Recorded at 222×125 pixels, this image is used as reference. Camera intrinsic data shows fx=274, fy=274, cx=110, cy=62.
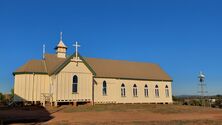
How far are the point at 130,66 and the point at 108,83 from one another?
669 cm

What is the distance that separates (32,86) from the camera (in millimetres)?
33500

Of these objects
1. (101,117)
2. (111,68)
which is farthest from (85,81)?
(101,117)

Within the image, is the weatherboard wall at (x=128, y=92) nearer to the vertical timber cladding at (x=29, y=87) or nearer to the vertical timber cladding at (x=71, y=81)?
the vertical timber cladding at (x=71, y=81)

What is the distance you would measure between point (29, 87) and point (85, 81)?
6839 millimetres

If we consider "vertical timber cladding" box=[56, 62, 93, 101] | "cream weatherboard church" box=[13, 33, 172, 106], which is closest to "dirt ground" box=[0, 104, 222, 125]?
"cream weatherboard church" box=[13, 33, 172, 106]

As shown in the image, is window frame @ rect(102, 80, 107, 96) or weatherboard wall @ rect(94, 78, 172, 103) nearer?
weatherboard wall @ rect(94, 78, 172, 103)

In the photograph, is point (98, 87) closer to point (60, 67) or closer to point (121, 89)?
point (121, 89)

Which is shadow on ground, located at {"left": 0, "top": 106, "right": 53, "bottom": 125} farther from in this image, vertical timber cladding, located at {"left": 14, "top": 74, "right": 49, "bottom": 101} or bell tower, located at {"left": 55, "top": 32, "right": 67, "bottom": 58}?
bell tower, located at {"left": 55, "top": 32, "right": 67, "bottom": 58}

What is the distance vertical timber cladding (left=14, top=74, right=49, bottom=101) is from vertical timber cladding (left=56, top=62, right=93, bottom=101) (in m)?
2.73

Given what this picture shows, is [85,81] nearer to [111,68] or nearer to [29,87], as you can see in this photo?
[29,87]

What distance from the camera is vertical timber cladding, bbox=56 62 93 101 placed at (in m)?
32.8

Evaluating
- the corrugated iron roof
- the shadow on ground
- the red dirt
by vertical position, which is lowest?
the red dirt

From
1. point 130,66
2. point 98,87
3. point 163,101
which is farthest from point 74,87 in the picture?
point 163,101

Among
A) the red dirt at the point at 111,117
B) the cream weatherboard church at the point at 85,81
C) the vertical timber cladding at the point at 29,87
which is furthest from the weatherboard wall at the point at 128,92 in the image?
the red dirt at the point at 111,117
